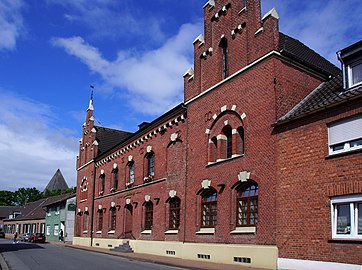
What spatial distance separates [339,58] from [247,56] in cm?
495

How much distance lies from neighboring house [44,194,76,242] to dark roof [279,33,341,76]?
131 ft

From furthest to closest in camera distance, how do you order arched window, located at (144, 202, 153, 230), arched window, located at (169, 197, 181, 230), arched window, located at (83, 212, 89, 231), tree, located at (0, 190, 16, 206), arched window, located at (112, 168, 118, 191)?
tree, located at (0, 190, 16, 206) < arched window, located at (83, 212, 89, 231) < arched window, located at (112, 168, 118, 191) < arched window, located at (144, 202, 153, 230) < arched window, located at (169, 197, 181, 230)

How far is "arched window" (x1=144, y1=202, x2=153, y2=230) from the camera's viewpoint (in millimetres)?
28891

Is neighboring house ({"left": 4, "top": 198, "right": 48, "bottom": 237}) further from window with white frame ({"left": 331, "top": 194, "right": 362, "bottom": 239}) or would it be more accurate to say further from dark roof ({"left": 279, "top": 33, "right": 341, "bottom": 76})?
window with white frame ({"left": 331, "top": 194, "right": 362, "bottom": 239})

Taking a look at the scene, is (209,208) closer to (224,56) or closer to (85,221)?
(224,56)

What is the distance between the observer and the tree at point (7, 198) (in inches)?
4845

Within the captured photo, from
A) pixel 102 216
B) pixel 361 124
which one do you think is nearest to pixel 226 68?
pixel 361 124

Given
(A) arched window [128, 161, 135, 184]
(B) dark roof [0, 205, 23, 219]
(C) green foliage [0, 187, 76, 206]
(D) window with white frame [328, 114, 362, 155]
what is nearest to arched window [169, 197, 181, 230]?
(A) arched window [128, 161, 135, 184]

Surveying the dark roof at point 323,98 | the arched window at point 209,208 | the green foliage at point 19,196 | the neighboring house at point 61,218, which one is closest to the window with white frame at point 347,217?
the dark roof at point 323,98

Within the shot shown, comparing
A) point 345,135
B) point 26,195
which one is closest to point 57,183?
point 26,195

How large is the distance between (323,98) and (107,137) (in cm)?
3254

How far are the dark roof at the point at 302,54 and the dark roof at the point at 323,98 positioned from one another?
4.41 ft

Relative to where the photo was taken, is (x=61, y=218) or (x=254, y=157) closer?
(x=254, y=157)

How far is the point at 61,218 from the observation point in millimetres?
55969
